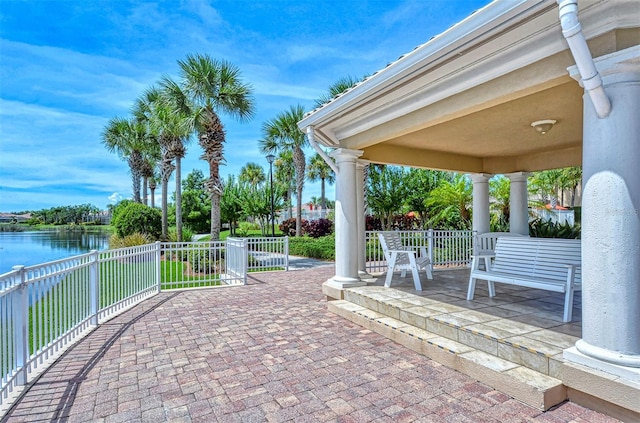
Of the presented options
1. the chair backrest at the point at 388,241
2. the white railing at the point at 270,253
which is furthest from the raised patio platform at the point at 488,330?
the white railing at the point at 270,253

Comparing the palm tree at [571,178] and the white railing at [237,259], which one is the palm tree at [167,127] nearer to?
the white railing at [237,259]

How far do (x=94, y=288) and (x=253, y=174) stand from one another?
37949mm

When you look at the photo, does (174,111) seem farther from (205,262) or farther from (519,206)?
(519,206)

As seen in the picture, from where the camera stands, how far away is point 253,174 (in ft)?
138

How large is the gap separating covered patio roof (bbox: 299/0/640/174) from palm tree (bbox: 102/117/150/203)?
723 inches

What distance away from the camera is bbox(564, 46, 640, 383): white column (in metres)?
2.22

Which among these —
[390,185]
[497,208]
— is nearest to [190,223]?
[390,185]

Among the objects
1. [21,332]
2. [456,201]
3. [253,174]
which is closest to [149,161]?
[253,174]

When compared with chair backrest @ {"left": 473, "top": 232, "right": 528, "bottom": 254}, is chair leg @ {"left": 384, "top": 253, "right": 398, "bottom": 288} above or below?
below

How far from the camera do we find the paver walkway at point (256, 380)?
245 centimetres

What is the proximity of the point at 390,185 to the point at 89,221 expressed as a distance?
51780mm

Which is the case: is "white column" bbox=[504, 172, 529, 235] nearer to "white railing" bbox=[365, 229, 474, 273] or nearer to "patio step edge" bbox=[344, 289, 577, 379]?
"white railing" bbox=[365, 229, 474, 273]

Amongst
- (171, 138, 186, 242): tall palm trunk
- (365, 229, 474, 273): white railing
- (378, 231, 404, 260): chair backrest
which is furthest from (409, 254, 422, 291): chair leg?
(171, 138, 186, 242): tall palm trunk

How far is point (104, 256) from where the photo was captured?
207 inches
